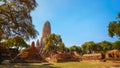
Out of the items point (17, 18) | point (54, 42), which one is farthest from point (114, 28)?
point (54, 42)

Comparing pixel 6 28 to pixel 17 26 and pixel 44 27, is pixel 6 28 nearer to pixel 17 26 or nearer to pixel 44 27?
pixel 17 26

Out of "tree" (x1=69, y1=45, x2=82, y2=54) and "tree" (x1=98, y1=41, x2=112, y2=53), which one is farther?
"tree" (x1=69, y1=45, x2=82, y2=54)

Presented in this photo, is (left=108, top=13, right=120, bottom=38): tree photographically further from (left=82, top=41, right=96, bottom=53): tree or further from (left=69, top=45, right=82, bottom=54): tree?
(left=69, top=45, right=82, bottom=54): tree

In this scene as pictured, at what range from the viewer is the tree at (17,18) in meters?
24.6

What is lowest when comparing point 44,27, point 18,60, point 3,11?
point 18,60

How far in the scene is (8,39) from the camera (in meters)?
26.3

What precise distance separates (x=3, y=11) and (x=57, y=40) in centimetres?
6099

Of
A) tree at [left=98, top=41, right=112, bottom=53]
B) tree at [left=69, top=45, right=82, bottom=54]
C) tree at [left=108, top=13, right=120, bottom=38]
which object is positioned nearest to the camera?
tree at [left=108, top=13, right=120, bottom=38]

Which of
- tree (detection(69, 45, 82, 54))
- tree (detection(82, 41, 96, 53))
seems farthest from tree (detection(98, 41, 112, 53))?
tree (detection(69, 45, 82, 54))

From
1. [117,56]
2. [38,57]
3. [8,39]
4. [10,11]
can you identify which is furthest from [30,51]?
[117,56]

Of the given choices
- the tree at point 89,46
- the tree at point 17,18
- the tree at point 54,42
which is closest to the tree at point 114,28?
the tree at point 17,18

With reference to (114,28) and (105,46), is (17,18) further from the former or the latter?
(105,46)

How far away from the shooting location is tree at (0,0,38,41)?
80.6 feet

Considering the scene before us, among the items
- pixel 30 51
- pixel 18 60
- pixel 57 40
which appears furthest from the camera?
pixel 57 40
